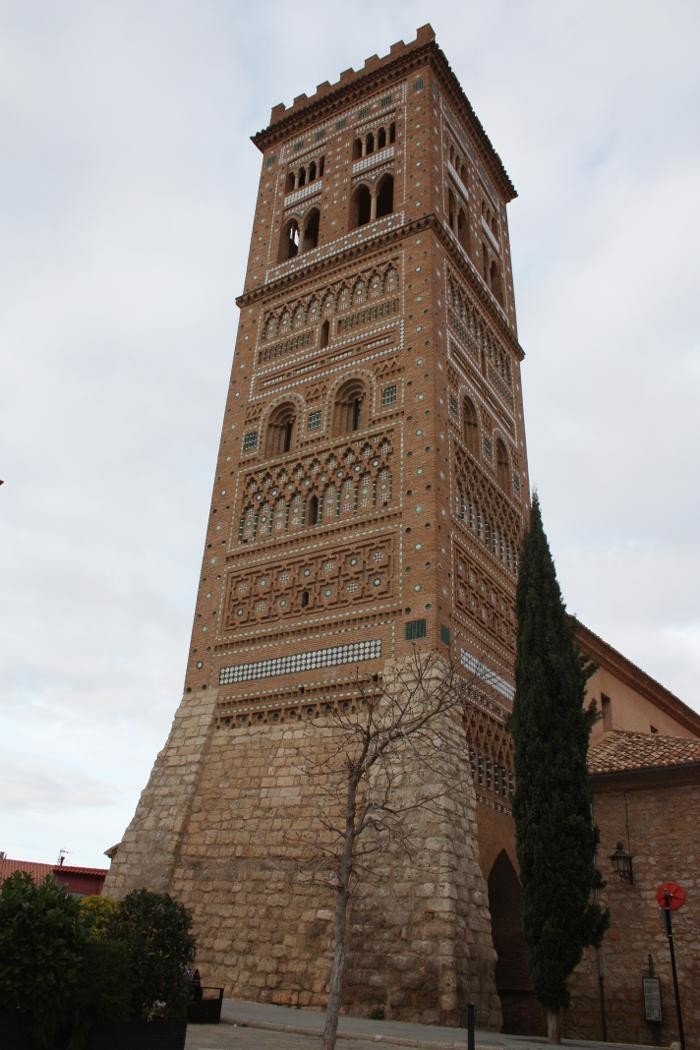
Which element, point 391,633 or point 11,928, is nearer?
point 11,928

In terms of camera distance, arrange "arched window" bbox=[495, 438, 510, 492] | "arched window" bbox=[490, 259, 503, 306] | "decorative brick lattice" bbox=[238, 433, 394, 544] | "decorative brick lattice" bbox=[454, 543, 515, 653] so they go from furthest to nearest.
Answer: "arched window" bbox=[490, 259, 503, 306] → "arched window" bbox=[495, 438, 510, 492] → "decorative brick lattice" bbox=[238, 433, 394, 544] → "decorative brick lattice" bbox=[454, 543, 515, 653]

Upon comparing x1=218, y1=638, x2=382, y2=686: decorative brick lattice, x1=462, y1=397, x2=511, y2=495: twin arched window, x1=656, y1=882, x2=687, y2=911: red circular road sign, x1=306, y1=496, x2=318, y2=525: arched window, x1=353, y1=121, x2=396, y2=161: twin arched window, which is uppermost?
x1=353, y1=121, x2=396, y2=161: twin arched window

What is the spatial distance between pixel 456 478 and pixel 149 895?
469 inches

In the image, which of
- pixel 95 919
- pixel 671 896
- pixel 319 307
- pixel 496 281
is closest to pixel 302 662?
pixel 671 896

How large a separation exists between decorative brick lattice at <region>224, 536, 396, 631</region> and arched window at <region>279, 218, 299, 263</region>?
1021 cm

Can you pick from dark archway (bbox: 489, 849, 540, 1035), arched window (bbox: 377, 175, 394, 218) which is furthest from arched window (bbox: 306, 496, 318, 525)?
arched window (bbox: 377, 175, 394, 218)

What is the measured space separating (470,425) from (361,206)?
813 centimetres

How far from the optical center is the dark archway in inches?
624

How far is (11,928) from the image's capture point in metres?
→ 6.98

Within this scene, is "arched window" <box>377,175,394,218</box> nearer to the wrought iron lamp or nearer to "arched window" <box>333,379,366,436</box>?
"arched window" <box>333,379,366,436</box>

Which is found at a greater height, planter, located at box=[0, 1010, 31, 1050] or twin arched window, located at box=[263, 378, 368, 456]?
twin arched window, located at box=[263, 378, 368, 456]

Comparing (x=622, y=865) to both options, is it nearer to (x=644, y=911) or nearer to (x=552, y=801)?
(x=644, y=911)

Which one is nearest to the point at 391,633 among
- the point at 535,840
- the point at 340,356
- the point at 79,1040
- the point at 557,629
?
the point at 557,629

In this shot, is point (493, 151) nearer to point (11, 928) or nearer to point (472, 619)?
point (472, 619)
